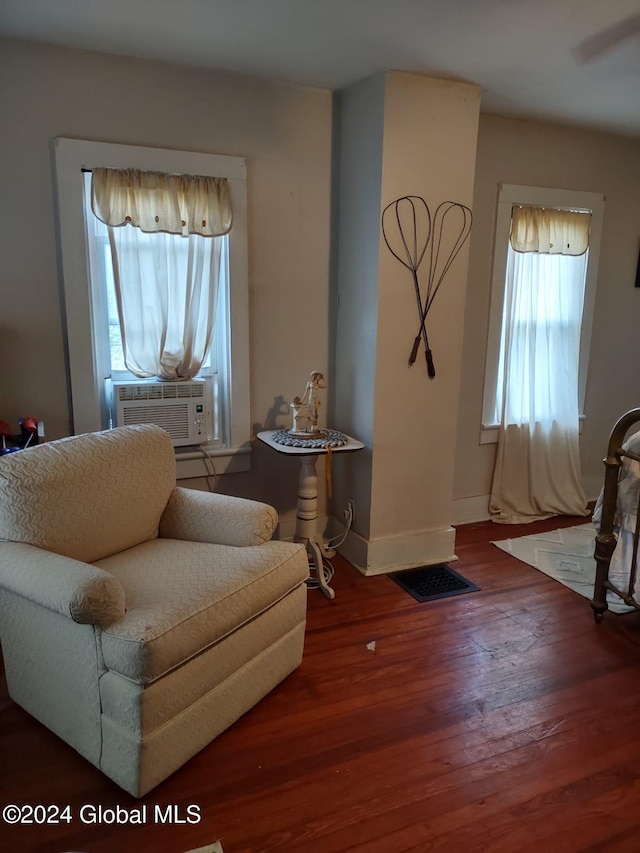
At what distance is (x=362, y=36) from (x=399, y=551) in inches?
93.1

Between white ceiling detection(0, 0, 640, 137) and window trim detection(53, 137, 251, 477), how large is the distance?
41cm

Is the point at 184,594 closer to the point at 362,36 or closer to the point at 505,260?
the point at 362,36

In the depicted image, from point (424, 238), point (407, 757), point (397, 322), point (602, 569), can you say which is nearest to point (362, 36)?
point (424, 238)

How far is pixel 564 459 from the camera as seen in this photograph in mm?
4066

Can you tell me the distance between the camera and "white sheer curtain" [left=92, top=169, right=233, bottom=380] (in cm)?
278

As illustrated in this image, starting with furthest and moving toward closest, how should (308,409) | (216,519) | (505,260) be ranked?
(505,260)
(308,409)
(216,519)

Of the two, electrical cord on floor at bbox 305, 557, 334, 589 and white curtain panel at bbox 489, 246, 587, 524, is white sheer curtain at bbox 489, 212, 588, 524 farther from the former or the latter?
electrical cord on floor at bbox 305, 557, 334, 589

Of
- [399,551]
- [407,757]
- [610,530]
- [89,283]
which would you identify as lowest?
A: [407,757]

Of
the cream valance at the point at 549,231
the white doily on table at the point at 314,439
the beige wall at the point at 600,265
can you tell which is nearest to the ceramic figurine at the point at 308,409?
the white doily on table at the point at 314,439

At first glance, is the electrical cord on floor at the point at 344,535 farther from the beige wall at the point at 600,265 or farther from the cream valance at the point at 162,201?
the cream valance at the point at 162,201

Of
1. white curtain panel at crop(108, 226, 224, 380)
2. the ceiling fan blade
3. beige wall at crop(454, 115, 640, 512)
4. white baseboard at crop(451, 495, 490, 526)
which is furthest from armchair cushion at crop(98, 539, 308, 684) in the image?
the ceiling fan blade

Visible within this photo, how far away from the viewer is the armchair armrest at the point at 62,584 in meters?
1.71

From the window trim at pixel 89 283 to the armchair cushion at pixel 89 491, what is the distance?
57 cm

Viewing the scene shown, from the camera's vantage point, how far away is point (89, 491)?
2.17 m
